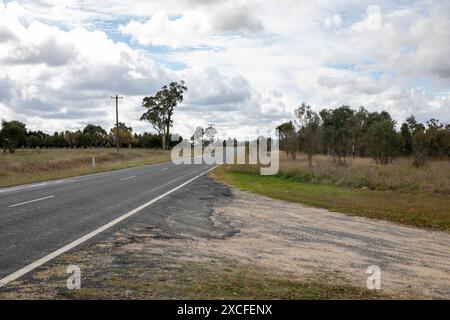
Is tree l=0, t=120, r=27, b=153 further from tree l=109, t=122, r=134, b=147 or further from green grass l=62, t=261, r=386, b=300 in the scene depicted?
green grass l=62, t=261, r=386, b=300

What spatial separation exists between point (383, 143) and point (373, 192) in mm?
27201

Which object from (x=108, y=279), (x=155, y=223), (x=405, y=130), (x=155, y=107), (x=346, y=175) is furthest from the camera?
(x=155, y=107)

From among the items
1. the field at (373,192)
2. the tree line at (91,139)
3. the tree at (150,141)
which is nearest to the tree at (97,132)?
the tree line at (91,139)

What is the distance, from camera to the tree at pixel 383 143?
47.9 metres

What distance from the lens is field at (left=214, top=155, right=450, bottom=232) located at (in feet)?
47.4

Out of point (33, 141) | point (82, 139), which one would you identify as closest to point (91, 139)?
point (82, 139)

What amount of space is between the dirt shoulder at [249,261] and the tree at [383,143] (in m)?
38.1

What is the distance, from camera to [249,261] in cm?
720

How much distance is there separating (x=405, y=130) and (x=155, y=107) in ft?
164

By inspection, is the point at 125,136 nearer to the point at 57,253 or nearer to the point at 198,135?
the point at 198,135
